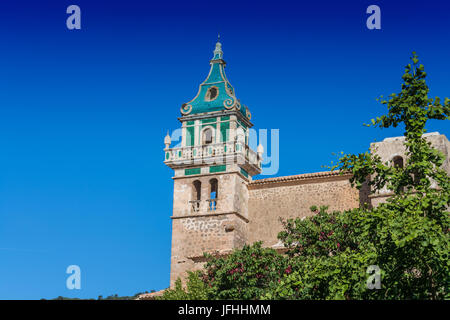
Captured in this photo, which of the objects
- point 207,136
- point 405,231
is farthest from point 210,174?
point 405,231

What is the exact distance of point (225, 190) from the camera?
3547 cm

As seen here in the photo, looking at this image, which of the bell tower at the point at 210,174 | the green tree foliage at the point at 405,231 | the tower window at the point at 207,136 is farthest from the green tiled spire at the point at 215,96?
the green tree foliage at the point at 405,231

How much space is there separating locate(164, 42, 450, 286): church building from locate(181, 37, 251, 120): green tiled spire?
2.5 inches

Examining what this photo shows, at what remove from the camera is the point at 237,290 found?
24.9 m

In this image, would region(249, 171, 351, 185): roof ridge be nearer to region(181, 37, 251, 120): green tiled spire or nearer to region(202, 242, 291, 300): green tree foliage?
region(181, 37, 251, 120): green tiled spire

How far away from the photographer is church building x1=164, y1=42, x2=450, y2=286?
34.7 metres

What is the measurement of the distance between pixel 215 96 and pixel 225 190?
18.7ft

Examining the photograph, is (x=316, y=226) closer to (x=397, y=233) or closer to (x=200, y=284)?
(x=200, y=284)

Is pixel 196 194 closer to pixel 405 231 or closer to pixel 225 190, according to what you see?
pixel 225 190

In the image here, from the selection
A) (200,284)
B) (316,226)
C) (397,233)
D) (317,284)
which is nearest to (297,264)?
(316,226)

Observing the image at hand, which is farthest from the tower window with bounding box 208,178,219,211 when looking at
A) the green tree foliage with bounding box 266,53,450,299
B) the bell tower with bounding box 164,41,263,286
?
the green tree foliage with bounding box 266,53,450,299

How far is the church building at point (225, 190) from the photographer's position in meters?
34.7

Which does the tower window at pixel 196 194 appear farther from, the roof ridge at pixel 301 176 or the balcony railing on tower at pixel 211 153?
the roof ridge at pixel 301 176
